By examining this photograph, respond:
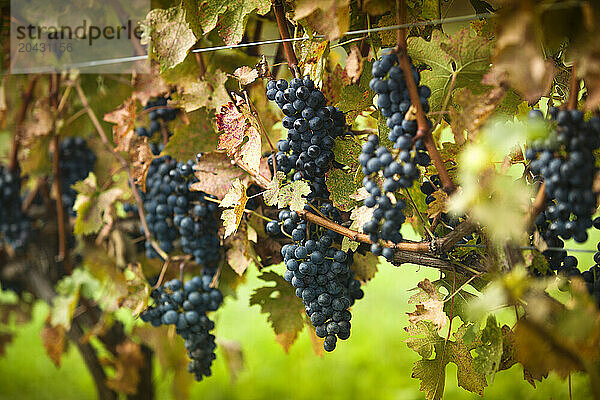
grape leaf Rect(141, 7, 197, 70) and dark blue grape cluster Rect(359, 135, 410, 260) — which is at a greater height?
grape leaf Rect(141, 7, 197, 70)

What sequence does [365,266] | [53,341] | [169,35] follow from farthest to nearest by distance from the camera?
[53,341], [365,266], [169,35]

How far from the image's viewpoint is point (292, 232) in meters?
0.74

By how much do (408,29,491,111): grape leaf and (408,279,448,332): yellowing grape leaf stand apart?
243mm

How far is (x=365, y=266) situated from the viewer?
0.94 metres

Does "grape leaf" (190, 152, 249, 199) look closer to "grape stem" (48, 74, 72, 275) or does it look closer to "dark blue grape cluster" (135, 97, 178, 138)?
"dark blue grape cluster" (135, 97, 178, 138)

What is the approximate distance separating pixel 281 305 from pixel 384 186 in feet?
1.31

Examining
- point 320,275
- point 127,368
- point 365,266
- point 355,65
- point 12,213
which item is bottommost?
point 127,368

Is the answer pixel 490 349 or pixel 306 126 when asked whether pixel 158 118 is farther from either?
pixel 490 349

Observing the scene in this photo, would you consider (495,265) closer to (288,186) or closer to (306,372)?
(288,186)

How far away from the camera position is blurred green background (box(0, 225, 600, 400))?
6.71 ft

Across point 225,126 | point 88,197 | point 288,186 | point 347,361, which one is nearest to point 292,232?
point 288,186

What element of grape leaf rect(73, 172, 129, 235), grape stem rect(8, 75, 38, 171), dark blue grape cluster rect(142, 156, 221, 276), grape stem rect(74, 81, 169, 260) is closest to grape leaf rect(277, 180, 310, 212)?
dark blue grape cluster rect(142, 156, 221, 276)

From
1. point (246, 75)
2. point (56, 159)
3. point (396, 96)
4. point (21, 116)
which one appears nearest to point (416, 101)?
point (396, 96)

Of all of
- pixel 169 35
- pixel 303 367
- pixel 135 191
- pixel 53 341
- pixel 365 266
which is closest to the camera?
pixel 169 35
